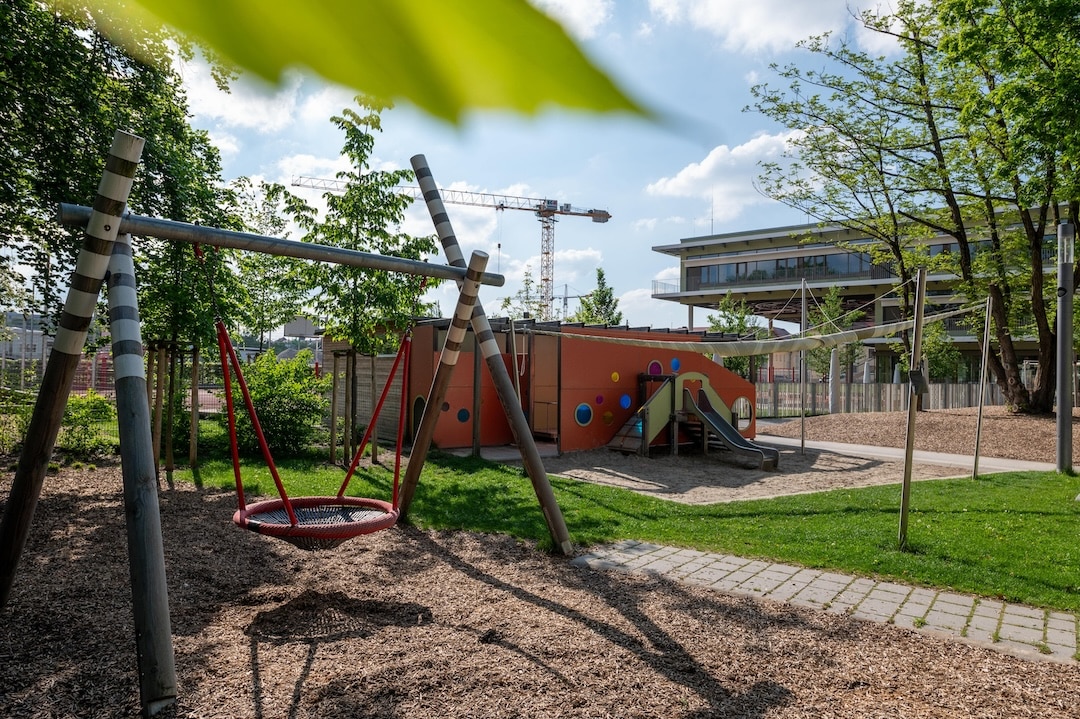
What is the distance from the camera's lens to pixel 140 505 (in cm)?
305

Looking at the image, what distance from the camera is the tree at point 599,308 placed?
28266 millimetres

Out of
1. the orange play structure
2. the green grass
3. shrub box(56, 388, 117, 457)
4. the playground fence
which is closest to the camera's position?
the green grass

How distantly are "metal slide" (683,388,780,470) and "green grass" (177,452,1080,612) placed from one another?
7.27 ft

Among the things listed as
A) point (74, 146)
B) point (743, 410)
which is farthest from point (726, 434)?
point (74, 146)

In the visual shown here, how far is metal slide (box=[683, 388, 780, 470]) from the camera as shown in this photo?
11333mm

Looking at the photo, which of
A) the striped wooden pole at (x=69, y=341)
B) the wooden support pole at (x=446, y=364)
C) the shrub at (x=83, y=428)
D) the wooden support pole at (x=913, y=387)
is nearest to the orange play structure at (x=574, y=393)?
the shrub at (x=83, y=428)

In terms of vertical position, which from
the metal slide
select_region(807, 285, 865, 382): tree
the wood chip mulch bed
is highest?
select_region(807, 285, 865, 382): tree

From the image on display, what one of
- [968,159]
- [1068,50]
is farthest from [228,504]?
[968,159]

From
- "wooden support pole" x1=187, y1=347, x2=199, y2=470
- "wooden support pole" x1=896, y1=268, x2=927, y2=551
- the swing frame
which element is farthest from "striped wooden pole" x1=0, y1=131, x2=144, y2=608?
"wooden support pole" x1=896, y1=268, x2=927, y2=551

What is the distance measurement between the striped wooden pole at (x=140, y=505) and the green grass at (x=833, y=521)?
3405 mm

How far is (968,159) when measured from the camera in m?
14.4

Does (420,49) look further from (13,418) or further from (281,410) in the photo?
(13,418)

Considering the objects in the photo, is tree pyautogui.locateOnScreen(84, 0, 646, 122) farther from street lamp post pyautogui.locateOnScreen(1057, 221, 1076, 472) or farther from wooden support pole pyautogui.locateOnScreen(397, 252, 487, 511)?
street lamp post pyautogui.locateOnScreen(1057, 221, 1076, 472)

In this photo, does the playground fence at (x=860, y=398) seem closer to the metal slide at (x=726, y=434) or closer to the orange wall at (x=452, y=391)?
the metal slide at (x=726, y=434)
